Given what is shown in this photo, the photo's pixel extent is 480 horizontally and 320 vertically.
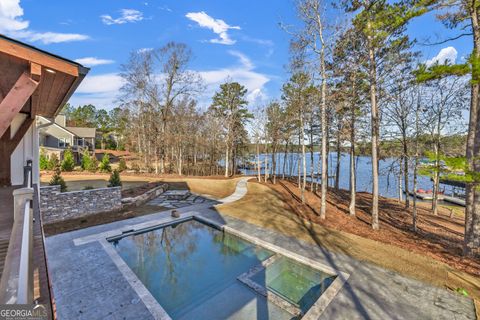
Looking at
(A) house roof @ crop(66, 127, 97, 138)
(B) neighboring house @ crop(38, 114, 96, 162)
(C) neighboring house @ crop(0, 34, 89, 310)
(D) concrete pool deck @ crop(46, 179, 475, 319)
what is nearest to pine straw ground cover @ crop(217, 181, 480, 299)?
(D) concrete pool deck @ crop(46, 179, 475, 319)

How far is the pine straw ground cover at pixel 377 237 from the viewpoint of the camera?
6.11 m

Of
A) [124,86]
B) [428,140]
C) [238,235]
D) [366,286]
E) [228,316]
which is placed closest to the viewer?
[228,316]

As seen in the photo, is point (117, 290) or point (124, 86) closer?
point (117, 290)

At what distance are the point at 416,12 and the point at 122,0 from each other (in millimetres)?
12493

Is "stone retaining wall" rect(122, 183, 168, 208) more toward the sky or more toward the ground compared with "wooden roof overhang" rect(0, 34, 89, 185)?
more toward the ground

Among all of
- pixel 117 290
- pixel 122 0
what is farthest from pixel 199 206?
pixel 122 0

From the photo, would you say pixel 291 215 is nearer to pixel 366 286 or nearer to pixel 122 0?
pixel 366 286

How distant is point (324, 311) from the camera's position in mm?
4664

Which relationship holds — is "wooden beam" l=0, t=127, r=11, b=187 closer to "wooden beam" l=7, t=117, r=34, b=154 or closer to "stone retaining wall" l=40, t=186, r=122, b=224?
"wooden beam" l=7, t=117, r=34, b=154

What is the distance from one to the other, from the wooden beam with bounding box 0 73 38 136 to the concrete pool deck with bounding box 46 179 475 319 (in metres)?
3.96

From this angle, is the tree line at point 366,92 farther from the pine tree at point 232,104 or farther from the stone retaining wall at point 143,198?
the stone retaining wall at point 143,198

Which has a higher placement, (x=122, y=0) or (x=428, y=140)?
(x=122, y=0)

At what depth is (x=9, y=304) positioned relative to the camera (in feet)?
3.59

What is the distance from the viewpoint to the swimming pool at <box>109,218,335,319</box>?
17.2ft
